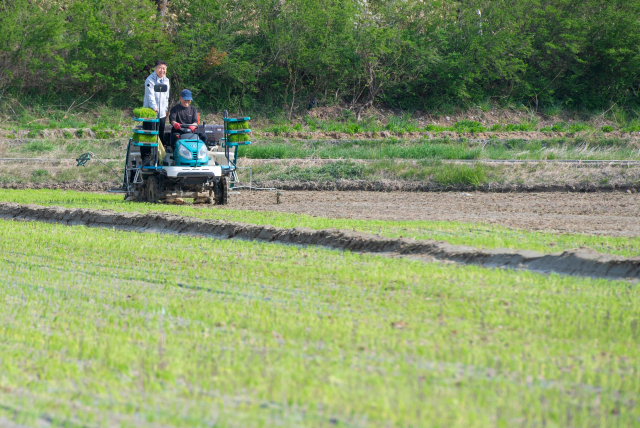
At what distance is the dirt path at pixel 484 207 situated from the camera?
427 inches

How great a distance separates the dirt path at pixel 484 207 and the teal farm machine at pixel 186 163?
0.82 m

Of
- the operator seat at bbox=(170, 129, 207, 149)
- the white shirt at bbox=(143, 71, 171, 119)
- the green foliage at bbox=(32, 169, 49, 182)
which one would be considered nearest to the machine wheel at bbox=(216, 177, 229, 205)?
the operator seat at bbox=(170, 129, 207, 149)

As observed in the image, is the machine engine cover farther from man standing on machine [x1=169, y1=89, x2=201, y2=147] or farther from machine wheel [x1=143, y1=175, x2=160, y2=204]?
machine wheel [x1=143, y1=175, x2=160, y2=204]

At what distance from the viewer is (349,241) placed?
835 centimetres

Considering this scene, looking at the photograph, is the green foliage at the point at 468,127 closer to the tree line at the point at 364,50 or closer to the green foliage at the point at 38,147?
the tree line at the point at 364,50

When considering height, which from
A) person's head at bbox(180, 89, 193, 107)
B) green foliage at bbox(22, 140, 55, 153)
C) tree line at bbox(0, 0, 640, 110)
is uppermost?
tree line at bbox(0, 0, 640, 110)

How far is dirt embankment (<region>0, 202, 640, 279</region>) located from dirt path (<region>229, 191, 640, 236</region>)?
2.95 metres

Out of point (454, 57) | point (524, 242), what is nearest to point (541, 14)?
point (454, 57)

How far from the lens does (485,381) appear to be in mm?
3639

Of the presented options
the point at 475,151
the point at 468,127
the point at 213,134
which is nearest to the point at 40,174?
the point at 213,134

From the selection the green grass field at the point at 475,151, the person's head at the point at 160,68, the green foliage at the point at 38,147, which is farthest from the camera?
the green foliage at the point at 38,147

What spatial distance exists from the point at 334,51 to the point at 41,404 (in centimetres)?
3710

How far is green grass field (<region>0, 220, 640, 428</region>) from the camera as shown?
3.31m

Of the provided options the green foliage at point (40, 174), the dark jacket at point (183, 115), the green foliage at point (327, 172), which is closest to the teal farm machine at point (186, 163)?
the dark jacket at point (183, 115)
